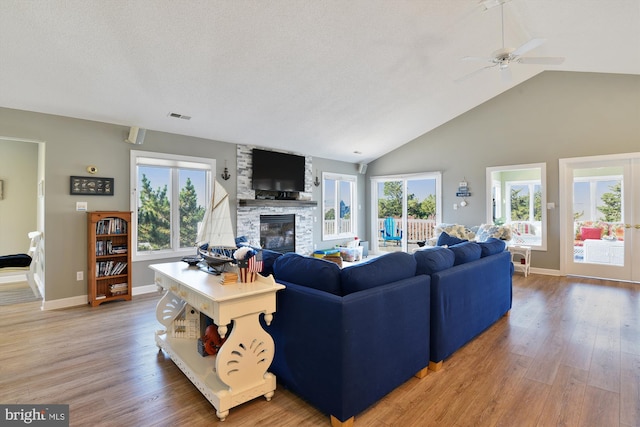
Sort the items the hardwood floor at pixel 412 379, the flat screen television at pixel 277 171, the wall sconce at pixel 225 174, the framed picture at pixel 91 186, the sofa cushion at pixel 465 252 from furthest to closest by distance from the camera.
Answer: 1. the flat screen television at pixel 277 171
2. the wall sconce at pixel 225 174
3. the framed picture at pixel 91 186
4. the sofa cushion at pixel 465 252
5. the hardwood floor at pixel 412 379

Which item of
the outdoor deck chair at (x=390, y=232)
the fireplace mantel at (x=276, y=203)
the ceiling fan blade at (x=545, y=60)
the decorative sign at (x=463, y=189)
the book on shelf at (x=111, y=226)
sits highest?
the ceiling fan blade at (x=545, y=60)

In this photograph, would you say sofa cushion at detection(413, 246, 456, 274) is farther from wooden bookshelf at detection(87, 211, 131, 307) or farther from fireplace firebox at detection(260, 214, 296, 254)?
fireplace firebox at detection(260, 214, 296, 254)

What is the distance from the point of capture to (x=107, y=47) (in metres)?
3.00

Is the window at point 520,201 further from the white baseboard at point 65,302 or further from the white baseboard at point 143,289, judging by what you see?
the white baseboard at point 65,302

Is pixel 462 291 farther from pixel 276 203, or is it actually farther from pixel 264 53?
pixel 276 203

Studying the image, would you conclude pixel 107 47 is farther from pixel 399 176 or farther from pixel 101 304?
pixel 399 176

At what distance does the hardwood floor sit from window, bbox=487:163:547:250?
2.61 meters

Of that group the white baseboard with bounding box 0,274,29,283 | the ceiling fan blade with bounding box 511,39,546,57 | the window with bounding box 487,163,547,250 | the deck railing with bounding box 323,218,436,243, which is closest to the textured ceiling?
the ceiling fan blade with bounding box 511,39,546,57

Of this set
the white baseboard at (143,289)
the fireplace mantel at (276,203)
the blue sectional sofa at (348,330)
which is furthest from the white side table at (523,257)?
the white baseboard at (143,289)

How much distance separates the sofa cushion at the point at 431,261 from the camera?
7.79 feet

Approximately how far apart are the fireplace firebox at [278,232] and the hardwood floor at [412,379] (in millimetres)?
2927

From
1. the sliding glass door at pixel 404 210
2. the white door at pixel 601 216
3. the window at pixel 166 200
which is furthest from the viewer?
the sliding glass door at pixel 404 210

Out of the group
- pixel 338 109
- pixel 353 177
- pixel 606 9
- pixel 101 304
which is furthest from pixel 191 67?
pixel 353 177

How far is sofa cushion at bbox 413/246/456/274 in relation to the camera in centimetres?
238
